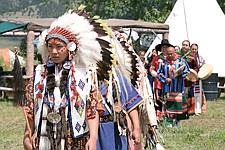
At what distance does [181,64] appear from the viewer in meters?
9.88

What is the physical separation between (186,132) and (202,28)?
9.23m

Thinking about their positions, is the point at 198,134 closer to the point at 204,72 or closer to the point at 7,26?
the point at 204,72

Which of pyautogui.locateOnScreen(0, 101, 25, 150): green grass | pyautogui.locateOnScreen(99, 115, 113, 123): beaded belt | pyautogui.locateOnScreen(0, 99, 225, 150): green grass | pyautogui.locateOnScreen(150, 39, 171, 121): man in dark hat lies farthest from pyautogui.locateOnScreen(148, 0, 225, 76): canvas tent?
pyautogui.locateOnScreen(99, 115, 113, 123): beaded belt

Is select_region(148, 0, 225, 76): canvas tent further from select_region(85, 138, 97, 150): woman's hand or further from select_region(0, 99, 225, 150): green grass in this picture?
select_region(85, 138, 97, 150): woman's hand

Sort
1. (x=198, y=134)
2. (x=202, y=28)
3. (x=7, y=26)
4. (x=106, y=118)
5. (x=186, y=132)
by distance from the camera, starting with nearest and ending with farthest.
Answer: (x=106, y=118)
(x=198, y=134)
(x=186, y=132)
(x=7, y=26)
(x=202, y=28)

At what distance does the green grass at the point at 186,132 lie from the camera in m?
8.34

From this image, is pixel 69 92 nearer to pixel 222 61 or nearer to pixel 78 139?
pixel 78 139

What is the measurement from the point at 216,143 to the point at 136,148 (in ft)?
8.17

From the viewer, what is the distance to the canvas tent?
17703mm

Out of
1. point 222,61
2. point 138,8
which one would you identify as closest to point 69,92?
point 222,61

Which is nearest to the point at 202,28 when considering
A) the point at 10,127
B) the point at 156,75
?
the point at 156,75

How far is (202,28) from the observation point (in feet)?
59.9


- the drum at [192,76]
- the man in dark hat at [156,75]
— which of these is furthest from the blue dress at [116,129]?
the drum at [192,76]

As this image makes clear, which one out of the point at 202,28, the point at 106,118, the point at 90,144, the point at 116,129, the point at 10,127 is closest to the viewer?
the point at 90,144
